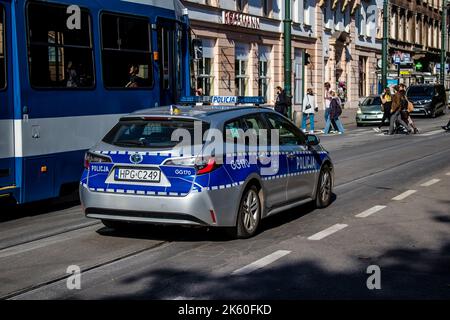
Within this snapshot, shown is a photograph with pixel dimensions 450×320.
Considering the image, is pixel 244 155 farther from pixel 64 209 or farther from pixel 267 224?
pixel 64 209

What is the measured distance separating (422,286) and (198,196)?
2.47 metres

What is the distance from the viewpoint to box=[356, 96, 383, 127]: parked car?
33344mm

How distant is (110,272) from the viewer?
701 centimetres

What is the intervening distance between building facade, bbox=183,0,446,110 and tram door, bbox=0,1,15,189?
19.2 metres

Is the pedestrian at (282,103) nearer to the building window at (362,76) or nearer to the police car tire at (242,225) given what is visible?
the police car tire at (242,225)

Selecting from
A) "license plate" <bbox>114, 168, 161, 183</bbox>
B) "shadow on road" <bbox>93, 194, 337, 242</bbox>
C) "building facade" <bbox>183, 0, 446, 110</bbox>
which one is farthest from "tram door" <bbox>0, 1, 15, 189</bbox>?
"building facade" <bbox>183, 0, 446, 110</bbox>

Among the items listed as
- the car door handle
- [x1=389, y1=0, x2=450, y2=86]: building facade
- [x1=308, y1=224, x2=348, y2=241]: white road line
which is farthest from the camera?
[x1=389, y1=0, x2=450, y2=86]: building facade

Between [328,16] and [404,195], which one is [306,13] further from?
[404,195]

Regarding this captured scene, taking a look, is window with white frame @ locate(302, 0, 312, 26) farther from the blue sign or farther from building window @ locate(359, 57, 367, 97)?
the blue sign

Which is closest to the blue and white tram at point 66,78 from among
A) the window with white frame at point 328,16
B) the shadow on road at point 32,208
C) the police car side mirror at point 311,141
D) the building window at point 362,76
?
the shadow on road at point 32,208

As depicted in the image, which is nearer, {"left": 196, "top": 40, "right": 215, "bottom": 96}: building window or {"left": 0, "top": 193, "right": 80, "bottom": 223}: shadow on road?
{"left": 0, "top": 193, "right": 80, "bottom": 223}: shadow on road

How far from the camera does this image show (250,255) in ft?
25.1
